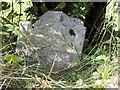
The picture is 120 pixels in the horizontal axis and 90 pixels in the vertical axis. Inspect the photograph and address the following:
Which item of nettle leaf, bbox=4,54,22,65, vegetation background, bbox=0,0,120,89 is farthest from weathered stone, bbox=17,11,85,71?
nettle leaf, bbox=4,54,22,65

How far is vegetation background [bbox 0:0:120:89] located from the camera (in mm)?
1738

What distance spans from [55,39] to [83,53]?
0.21 metres

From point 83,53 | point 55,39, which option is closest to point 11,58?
point 55,39

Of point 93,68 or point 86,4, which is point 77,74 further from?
point 86,4

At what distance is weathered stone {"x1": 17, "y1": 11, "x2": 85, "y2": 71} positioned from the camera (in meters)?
2.08

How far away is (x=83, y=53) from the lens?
2180 mm

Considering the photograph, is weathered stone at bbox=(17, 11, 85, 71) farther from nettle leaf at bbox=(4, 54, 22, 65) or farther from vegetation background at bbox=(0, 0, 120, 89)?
nettle leaf at bbox=(4, 54, 22, 65)

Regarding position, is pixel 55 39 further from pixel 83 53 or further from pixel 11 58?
pixel 11 58

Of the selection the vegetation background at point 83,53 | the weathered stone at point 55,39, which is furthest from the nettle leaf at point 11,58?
the weathered stone at point 55,39

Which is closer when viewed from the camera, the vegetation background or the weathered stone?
the vegetation background

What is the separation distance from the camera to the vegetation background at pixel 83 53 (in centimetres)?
174

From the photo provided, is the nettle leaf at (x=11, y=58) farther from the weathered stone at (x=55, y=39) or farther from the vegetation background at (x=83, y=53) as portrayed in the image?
the weathered stone at (x=55, y=39)

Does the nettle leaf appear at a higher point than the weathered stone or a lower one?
lower

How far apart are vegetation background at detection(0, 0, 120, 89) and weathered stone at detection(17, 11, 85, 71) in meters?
0.08
